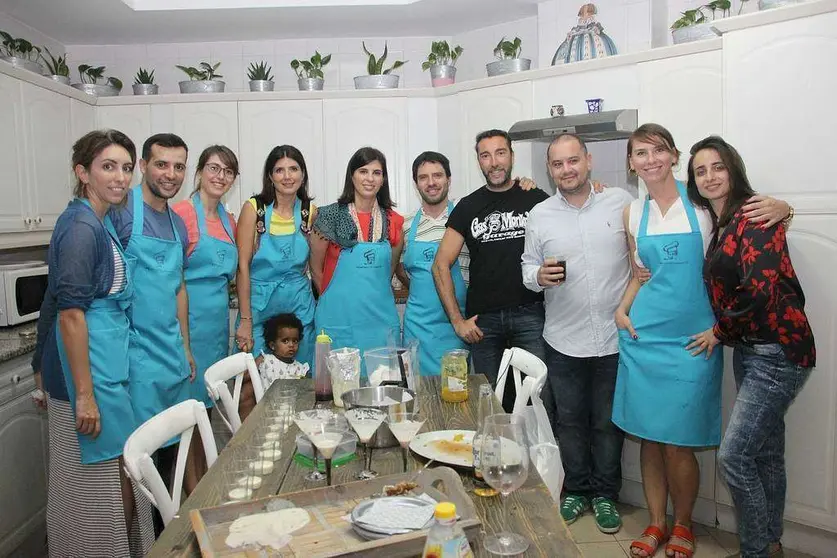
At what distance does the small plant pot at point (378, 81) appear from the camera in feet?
13.3

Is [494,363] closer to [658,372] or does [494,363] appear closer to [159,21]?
[658,372]

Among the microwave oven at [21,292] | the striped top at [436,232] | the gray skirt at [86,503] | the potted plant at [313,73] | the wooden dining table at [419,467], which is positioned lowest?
the gray skirt at [86,503]

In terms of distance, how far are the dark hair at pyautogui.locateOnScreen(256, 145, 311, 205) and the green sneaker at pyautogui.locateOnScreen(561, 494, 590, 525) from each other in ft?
5.99

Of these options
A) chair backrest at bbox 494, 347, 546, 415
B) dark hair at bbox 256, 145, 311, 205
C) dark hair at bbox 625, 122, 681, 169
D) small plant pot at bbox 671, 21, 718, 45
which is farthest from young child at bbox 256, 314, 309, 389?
small plant pot at bbox 671, 21, 718, 45

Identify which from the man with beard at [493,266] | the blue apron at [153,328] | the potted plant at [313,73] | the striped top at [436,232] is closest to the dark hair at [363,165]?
the striped top at [436,232]

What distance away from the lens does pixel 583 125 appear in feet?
9.96

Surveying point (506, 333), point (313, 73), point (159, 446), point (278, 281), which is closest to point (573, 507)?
point (506, 333)

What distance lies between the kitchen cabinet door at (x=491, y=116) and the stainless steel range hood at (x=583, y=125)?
0.31 metres

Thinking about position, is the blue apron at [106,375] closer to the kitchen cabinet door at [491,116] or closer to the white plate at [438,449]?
the white plate at [438,449]

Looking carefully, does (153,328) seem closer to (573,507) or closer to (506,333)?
(506,333)

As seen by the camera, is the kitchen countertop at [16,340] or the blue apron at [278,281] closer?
the kitchen countertop at [16,340]

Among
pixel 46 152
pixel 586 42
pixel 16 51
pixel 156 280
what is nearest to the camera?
pixel 156 280

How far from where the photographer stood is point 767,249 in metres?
2.13

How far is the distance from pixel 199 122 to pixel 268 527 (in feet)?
11.1
